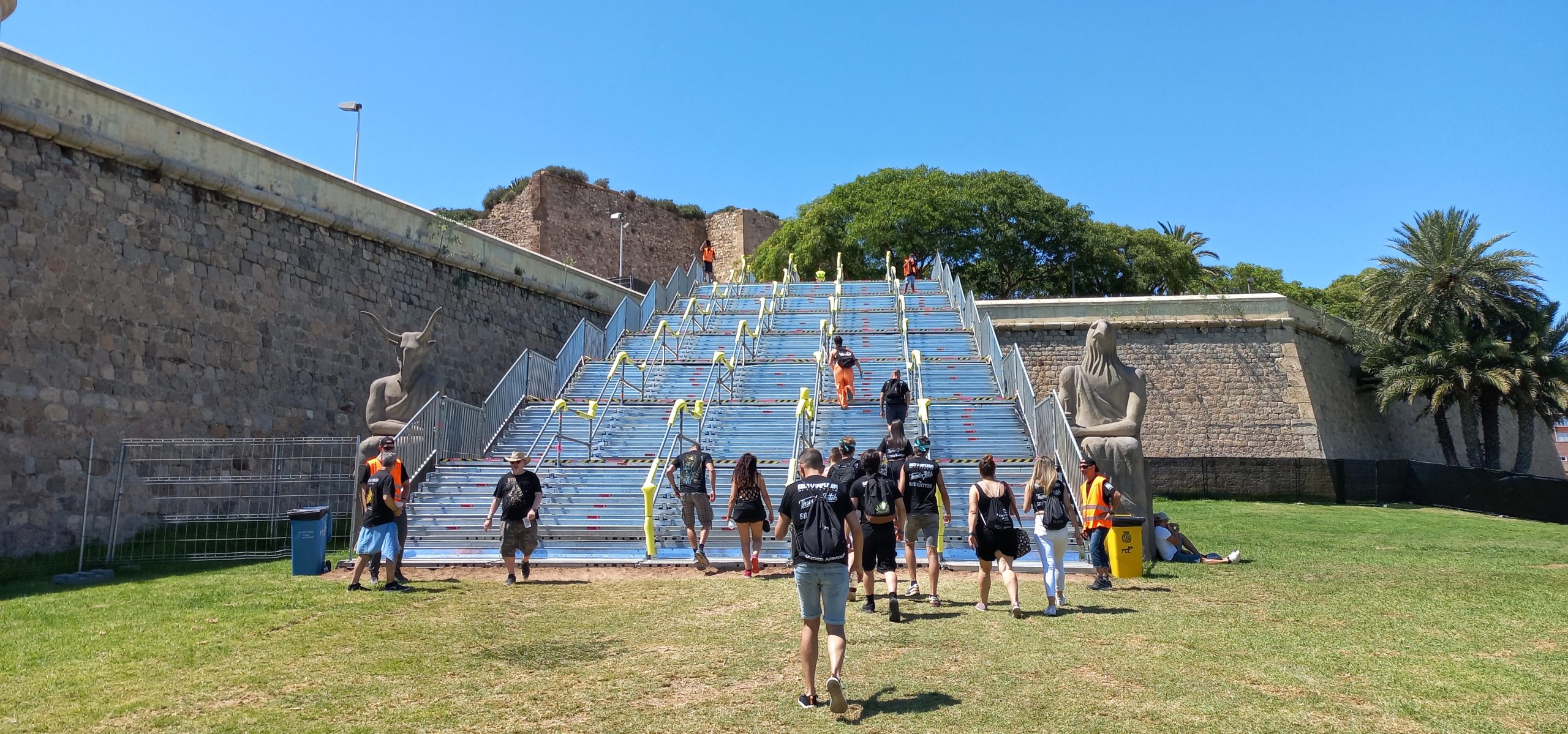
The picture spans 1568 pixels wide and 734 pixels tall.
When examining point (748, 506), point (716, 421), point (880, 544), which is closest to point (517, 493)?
point (748, 506)

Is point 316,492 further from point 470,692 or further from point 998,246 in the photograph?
point 998,246

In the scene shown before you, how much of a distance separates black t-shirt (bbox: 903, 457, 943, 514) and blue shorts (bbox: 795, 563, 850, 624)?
318 centimetres

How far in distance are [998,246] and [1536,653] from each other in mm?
33264

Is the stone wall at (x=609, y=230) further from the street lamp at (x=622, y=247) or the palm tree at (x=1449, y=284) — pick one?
the palm tree at (x=1449, y=284)

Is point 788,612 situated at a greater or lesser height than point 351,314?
lesser

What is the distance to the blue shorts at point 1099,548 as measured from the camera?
9.88m

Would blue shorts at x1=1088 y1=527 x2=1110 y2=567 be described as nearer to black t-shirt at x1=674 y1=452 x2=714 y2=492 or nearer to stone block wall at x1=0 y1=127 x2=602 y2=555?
black t-shirt at x1=674 y1=452 x2=714 y2=492

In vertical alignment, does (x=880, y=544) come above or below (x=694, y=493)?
below

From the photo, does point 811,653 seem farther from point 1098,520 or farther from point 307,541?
point 307,541

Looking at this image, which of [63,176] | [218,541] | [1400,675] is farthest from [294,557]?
[1400,675]

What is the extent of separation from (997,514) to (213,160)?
13.3 metres

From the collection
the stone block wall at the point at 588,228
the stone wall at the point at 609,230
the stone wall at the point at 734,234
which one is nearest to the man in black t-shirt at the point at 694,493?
the stone wall at the point at 609,230

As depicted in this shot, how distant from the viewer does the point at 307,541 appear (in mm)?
10930

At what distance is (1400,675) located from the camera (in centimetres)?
625
